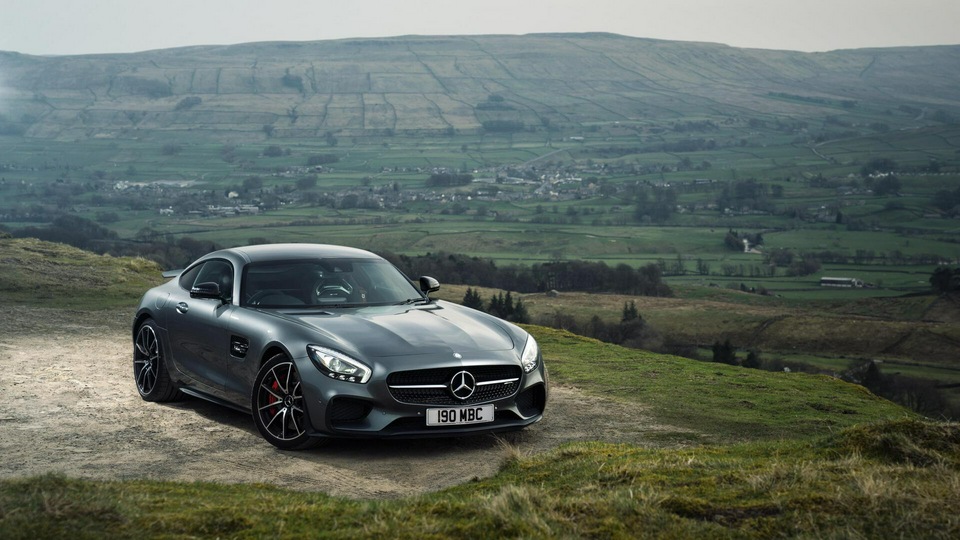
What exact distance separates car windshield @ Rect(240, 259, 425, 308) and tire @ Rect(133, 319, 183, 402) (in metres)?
1.53

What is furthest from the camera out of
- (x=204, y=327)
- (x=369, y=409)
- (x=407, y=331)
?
(x=204, y=327)

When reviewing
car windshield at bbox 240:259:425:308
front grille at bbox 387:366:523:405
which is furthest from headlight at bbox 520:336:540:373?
car windshield at bbox 240:259:425:308

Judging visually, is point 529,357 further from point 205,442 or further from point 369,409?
point 205,442

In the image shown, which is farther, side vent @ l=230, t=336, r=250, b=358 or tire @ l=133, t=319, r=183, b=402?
tire @ l=133, t=319, r=183, b=402

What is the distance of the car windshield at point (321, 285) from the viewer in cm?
1097

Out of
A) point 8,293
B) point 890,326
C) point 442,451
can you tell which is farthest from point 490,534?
point 890,326

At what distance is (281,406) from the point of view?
9703mm

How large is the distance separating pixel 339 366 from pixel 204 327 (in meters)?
2.35

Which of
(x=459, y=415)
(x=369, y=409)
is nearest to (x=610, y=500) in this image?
(x=459, y=415)

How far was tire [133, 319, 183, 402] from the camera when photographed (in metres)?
11.9

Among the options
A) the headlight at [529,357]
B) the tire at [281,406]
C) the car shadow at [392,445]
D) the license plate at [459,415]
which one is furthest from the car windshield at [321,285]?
the license plate at [459,415]

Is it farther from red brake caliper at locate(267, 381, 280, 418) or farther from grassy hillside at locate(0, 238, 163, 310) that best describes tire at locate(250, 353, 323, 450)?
grassy hillside at locate(0, 238, 163, 310)

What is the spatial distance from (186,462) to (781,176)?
611 feet

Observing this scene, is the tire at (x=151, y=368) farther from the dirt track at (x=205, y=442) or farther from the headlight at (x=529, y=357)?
the headlight at (x=529, y=357)
